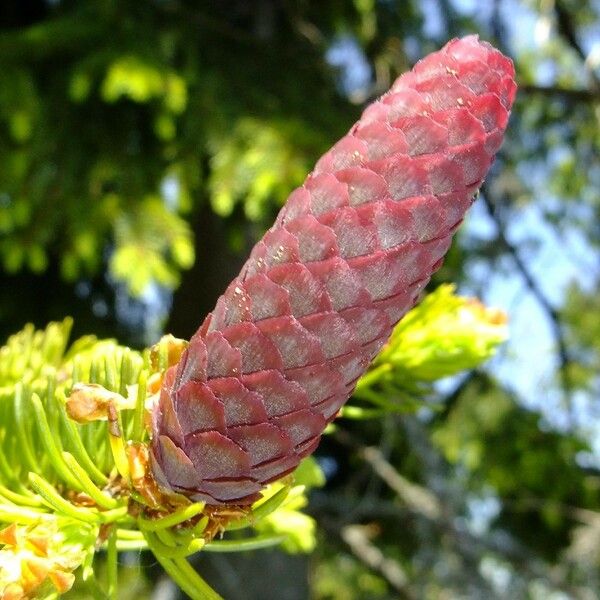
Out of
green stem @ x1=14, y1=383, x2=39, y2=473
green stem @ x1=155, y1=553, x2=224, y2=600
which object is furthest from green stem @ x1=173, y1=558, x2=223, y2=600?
green stem @ x1=14, y1=383, x2=39, y2=473

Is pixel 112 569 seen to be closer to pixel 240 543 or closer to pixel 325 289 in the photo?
pixel 240 543

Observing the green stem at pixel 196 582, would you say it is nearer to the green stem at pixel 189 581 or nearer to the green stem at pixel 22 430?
the green stem at pixel 189 581

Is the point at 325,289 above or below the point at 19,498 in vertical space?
above

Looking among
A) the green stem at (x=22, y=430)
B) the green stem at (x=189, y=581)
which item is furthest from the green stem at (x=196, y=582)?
the green stem at (x=22, y=430)

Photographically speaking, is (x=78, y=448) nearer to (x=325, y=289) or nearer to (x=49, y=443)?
(x=49, y=443)

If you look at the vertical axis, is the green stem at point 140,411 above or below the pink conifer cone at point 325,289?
below

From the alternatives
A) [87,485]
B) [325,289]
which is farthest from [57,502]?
[325,289]

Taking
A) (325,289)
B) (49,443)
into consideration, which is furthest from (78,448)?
(325,289)

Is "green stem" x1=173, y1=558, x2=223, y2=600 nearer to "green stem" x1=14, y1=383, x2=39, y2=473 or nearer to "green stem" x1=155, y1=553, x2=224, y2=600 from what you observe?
"green stem" x1=155, y1=553, x2=224, y2=600

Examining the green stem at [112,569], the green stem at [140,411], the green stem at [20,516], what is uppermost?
the green stem at [140,411]
